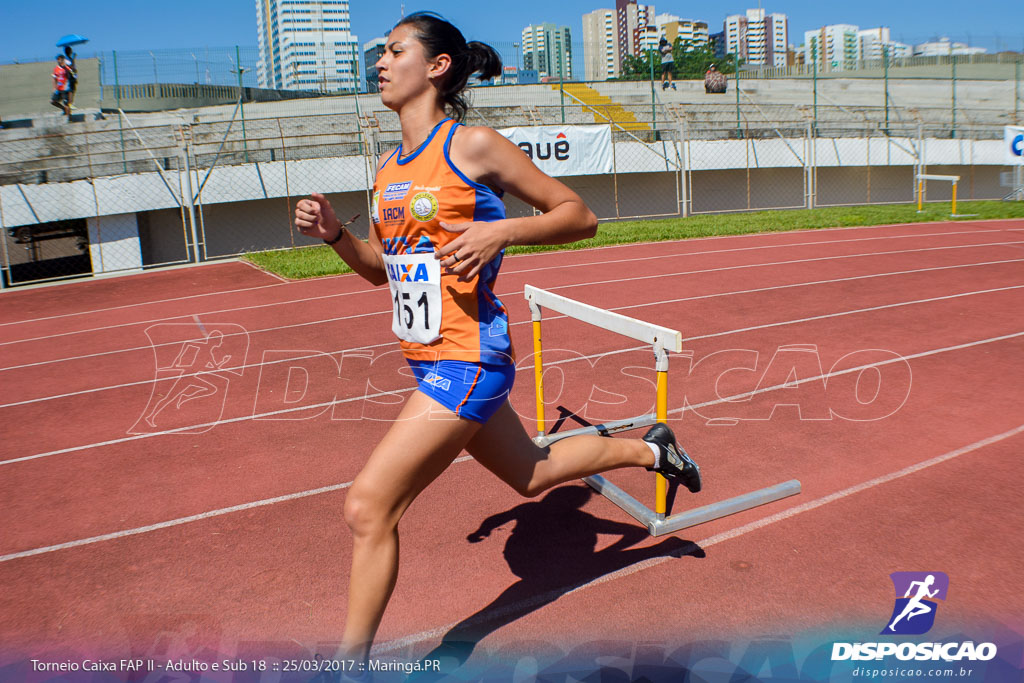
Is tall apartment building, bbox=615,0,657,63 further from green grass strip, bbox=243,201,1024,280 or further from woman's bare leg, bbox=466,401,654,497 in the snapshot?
woman's bare leg, bbox=466,401,654,497

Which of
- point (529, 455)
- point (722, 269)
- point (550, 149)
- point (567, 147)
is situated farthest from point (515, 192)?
point (567, 147)

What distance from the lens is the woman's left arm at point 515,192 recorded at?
6.95 ft

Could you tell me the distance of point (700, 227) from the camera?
16.5 meters

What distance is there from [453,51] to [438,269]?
2.40 ft

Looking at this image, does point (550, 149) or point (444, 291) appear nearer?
point (444, 291)

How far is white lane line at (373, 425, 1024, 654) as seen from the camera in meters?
2.79

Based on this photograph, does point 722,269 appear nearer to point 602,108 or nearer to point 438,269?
point 438,269

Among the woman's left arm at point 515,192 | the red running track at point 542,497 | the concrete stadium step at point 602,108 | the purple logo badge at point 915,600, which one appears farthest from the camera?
the concrete stadium step at point 602,108

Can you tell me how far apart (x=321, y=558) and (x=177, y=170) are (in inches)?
613

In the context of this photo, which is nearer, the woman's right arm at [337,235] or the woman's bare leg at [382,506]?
the woman's bare leg at [382,506]

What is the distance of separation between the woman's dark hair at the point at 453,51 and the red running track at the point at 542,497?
1925 mm

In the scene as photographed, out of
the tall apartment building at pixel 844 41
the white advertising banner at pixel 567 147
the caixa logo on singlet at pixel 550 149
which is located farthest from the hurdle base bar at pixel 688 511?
the tall apartment building at pixel 844 41

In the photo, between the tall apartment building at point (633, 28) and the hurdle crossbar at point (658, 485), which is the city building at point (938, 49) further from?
the hurdle crossbar at point (658, 485)

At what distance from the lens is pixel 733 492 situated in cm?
389
